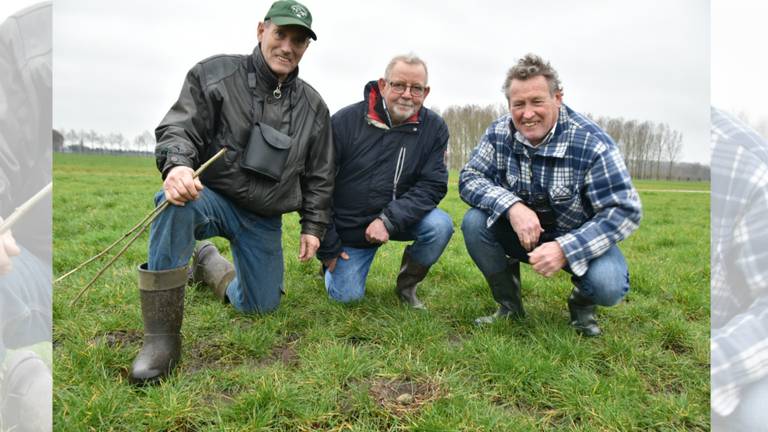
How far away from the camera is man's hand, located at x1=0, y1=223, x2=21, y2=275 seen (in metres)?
1.78

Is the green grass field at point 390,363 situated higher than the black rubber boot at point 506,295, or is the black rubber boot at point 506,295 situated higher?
the black rubber boot at point 506,295

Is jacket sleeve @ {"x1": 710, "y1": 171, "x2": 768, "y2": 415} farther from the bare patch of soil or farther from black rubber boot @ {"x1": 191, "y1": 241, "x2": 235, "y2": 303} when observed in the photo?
black rubber boot @ {"x1": 191, "y1": 241, "x2": 235, "y2": 303}

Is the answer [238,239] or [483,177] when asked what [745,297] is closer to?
[483,177]

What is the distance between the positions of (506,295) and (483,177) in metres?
0.93

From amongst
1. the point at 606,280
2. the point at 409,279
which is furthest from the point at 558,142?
the point at 409,279

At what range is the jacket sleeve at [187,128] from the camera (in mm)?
3104

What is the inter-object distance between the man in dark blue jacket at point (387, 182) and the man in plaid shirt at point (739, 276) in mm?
2395

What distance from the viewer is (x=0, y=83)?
1.83 meters

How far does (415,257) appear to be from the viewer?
14.4ft

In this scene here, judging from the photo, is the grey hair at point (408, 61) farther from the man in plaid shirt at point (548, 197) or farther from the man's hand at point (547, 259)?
the man's hand at point (547, 259)

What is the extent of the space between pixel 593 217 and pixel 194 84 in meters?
2.86

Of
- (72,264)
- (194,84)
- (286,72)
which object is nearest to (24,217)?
(194,84)

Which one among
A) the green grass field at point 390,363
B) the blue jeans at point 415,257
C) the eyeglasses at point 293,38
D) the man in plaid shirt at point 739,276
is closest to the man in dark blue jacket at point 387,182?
the blue jeans at point 415,257

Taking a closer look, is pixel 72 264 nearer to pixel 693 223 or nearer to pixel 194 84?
pixel 194 84
